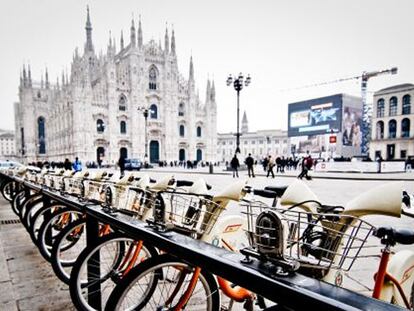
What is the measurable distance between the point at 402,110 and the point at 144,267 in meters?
60.8

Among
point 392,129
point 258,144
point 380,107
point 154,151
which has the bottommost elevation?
point 154,151

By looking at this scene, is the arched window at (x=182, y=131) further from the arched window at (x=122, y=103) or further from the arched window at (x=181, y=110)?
the arched window at (x=122, y=103)

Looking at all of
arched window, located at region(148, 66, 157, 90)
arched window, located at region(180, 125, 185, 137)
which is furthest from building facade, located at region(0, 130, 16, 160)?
arched window, located at region(180, 125, 185, 137)

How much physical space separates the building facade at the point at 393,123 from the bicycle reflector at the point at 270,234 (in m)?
58.6

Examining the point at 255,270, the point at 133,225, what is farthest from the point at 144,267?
the point at 255,270

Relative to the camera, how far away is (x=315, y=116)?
5359 cm

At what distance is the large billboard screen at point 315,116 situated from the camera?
5100 cm

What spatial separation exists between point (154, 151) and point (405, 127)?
146 ft

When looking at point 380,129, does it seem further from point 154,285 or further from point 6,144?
point 6,144

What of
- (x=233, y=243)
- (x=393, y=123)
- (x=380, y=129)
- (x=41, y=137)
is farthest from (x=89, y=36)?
(x=233, y=243)

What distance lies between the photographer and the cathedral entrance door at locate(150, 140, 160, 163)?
50.7 metres

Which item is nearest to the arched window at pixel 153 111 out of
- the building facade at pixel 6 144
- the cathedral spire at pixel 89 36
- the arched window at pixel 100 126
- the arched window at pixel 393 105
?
the arched window at pixel 100 126

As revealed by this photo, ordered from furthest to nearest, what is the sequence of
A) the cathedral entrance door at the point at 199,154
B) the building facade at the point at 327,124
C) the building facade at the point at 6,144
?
the building facade at the point at 6,144 → the cathedral entrance door at the point at 199,154 → the building facade at the point at 327,124

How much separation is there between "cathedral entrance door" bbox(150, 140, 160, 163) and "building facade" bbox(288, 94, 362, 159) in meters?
26.3
